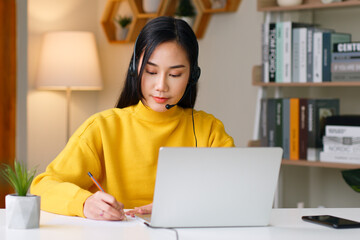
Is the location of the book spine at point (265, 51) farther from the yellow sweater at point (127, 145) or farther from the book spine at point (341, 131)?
the yellow sweater at point (127, 145)

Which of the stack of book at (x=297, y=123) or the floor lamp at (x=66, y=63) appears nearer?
the stack of book at (x=297, y=123)

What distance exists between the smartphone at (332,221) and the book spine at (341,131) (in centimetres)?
136

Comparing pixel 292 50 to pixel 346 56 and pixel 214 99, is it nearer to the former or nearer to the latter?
pixel 346 56

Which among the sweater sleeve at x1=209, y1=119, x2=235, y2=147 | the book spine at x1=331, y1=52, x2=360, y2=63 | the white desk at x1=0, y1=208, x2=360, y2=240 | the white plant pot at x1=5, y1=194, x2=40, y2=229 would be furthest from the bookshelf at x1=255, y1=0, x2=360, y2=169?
the white plant pot at x1=5, y1=194, x2=40, y2=229

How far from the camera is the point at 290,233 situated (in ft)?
4.25

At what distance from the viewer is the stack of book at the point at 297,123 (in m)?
2.85

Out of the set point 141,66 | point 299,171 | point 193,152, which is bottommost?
point 299,171

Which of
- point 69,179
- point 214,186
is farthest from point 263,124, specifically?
point 214,186

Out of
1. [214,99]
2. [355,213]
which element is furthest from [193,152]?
[214,99]

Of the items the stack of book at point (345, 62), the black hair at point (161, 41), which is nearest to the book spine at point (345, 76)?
the stack of book at point (345, 62)

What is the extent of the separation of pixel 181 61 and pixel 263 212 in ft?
1.69

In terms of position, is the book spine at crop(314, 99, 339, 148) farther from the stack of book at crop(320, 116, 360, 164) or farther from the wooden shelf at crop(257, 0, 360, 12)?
the wooden shelf at crop(257, 0, 360, 12)

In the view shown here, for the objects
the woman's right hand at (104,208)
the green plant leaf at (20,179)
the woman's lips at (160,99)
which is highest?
the woman's lips at (160,99)

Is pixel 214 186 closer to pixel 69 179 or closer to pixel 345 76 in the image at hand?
pixel 69 179
